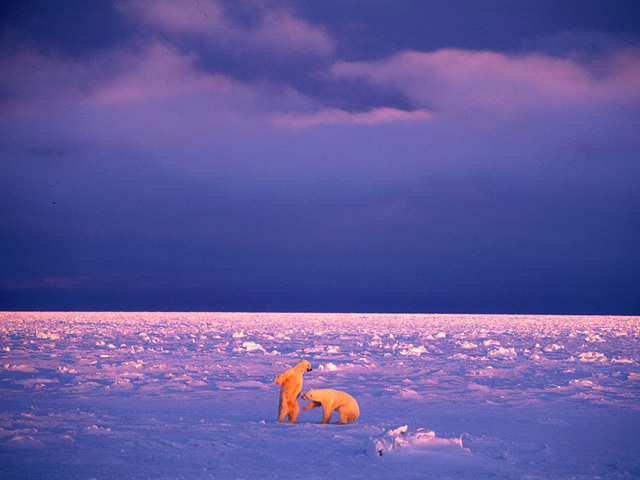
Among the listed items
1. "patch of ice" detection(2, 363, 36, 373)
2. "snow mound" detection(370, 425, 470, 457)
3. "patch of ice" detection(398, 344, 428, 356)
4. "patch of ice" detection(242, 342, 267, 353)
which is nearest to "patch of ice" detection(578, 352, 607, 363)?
"patch of ice" detection(398, 344, 428, 356)

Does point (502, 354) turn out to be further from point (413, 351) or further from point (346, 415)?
point (346, 415)

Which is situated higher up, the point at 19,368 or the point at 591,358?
the point at 591,358

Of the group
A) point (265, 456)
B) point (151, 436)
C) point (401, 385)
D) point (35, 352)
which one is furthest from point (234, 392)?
point (35, 352)

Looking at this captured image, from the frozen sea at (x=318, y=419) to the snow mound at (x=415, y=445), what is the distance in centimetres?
2

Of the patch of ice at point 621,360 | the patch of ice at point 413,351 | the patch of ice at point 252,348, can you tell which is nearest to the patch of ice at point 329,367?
the patch of ice at point 413,351

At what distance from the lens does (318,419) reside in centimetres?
911

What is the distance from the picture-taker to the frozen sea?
5941mm

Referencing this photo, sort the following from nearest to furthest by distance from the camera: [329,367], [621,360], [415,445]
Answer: [415,445] < [329,367] < [621,360]

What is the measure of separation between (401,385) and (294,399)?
458 centimetres

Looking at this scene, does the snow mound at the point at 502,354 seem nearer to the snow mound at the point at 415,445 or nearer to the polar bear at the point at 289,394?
the polar bear at the point at 289,394

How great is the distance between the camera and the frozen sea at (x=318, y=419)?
5.94m

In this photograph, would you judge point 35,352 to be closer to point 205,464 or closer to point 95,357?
point 95,357

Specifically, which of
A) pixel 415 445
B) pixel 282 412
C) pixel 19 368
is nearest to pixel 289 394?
pixel 282 412

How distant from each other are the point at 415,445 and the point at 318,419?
2865 mm
